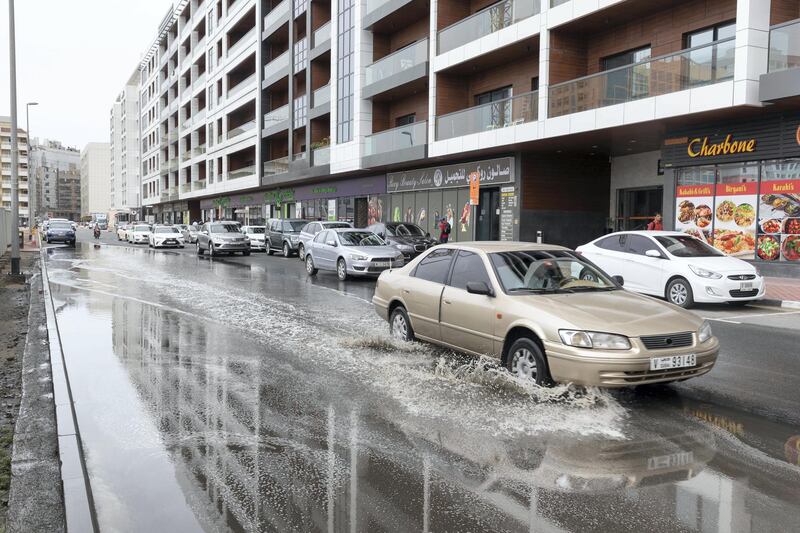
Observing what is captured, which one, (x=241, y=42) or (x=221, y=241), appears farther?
(x=241, y=42)

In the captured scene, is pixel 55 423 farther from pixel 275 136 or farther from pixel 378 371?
pixel 275 136

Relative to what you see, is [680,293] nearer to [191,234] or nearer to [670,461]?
[670,461]

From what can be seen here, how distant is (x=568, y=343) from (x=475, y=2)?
23.9 metres

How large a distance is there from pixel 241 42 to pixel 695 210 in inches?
1576

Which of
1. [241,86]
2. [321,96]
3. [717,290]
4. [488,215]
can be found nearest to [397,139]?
[488,215]

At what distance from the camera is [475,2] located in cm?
A: 2661

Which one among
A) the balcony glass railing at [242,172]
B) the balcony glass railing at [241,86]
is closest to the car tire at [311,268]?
the balcony glass railing at [242,172]

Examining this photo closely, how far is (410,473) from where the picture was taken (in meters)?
4.18

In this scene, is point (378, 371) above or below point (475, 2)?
below

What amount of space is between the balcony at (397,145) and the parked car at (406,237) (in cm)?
424

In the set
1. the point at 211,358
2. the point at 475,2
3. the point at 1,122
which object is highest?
the point at 1,122

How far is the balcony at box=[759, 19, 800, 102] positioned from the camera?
1462cm

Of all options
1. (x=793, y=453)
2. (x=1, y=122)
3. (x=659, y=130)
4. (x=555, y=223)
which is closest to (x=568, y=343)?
(x=793, y=453)

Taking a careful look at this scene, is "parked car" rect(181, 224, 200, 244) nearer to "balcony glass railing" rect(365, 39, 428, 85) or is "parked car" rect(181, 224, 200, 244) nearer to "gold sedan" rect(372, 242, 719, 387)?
"balcony glass railing" rect(365, 39, 428, 85)
